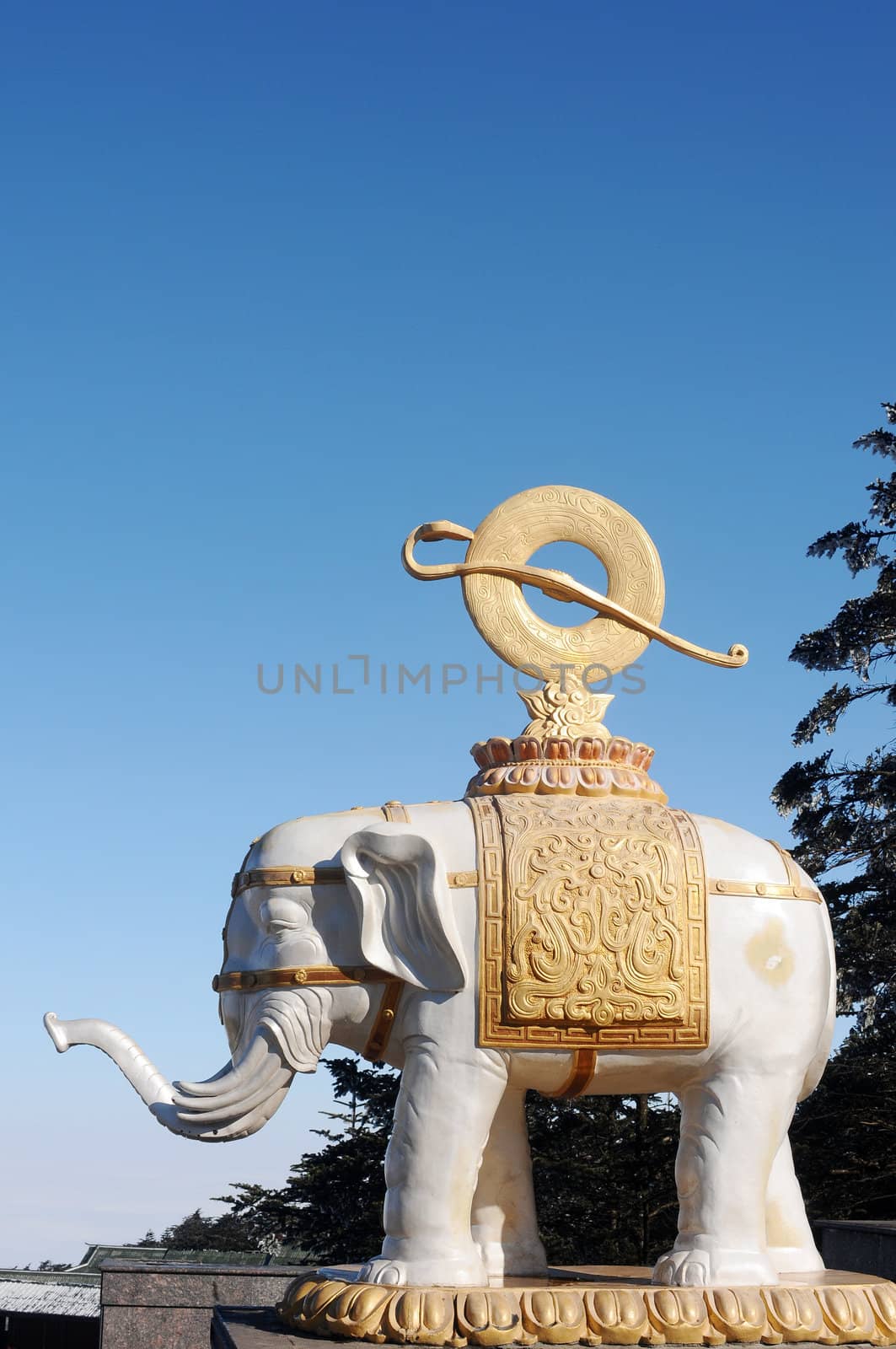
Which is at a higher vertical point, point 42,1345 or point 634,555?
point 634,555

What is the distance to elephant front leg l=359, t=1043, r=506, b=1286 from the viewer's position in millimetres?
5477

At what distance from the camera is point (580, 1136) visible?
44.2ft

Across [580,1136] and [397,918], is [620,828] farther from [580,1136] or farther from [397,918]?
[580,1136]

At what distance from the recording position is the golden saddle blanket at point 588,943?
554 cm

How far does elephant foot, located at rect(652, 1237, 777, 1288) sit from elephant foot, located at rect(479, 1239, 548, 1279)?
2.75 ft

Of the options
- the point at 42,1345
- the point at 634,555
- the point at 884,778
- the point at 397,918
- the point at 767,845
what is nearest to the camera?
the point at 397,918

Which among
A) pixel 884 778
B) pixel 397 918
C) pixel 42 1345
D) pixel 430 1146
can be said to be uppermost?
pixel 884 778

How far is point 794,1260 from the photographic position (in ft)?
19.4

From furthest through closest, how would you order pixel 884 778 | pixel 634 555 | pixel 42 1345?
1. pixel 884 778
2. pixel 42 1345
3. pixel 634 555

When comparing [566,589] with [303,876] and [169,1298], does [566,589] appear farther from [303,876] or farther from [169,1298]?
[169,1298]

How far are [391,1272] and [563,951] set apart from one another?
1352 millimetres

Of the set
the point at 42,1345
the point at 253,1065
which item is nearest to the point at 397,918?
the point at 253,1065

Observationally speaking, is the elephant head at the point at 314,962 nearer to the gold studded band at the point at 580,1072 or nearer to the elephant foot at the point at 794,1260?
the gold studded band at the point at 580,1072

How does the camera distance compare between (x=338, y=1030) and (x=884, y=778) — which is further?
(x=884, y=778)
